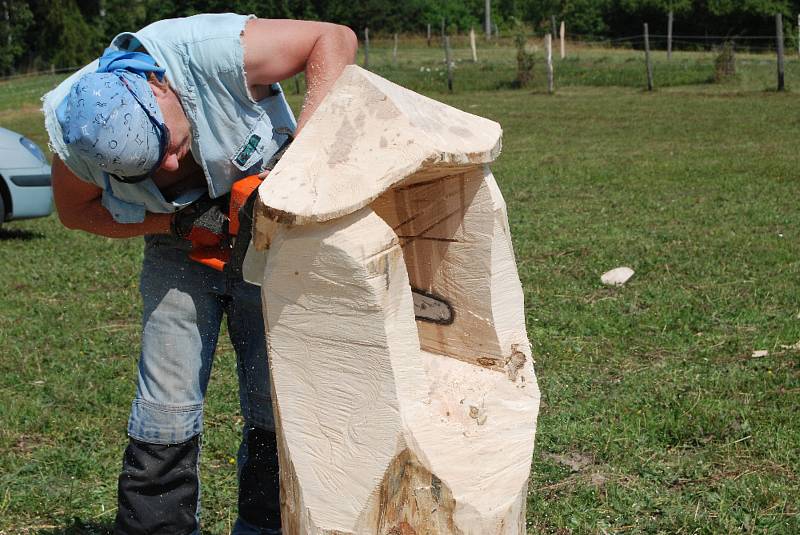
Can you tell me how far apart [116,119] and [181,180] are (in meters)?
0.49

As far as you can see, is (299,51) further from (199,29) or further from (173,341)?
(173,341)

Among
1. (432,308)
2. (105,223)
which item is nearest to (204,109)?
(105,223)

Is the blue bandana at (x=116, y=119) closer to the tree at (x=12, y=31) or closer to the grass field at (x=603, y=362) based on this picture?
the grass field at (x=603, y=362)

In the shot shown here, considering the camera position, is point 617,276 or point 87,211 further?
point 617,276

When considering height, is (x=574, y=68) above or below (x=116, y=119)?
below

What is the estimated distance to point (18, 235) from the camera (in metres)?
7.76

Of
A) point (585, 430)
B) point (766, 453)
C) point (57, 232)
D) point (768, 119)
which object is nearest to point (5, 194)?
point (57, 232)

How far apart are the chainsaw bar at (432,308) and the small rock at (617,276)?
129 inches

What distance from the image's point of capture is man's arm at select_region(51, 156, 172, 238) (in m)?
2.47

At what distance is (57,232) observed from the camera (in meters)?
7.80

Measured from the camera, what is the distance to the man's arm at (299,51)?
219 centimetres

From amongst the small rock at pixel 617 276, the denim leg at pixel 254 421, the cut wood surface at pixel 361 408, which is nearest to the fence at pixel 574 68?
the small rock at pixel 617 276

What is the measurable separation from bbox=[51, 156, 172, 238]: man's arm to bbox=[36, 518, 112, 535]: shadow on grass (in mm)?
989

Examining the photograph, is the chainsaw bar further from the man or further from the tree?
the tree
